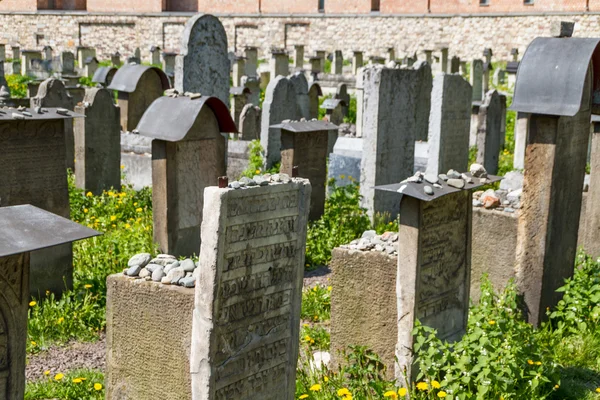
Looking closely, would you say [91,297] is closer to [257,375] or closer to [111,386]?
[111,386]

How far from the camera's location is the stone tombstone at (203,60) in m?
10.7

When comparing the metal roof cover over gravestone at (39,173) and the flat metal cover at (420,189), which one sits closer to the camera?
the flat metal cover at (420,189)

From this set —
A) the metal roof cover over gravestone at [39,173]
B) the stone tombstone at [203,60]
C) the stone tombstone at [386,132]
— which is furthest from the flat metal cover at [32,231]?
the stone tombstone at [203,60]

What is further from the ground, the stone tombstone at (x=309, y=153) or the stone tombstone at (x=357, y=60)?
the stone tombstone at (x=357, y=60)

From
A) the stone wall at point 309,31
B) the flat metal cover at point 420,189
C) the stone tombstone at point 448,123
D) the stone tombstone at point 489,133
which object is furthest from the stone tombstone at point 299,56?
the flat metal cover at point 420,189

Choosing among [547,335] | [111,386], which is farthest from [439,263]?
[111,386]

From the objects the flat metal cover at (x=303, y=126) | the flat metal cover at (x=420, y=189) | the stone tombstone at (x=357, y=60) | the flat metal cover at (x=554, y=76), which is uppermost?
the flat metal cover at (x=554, y=76)

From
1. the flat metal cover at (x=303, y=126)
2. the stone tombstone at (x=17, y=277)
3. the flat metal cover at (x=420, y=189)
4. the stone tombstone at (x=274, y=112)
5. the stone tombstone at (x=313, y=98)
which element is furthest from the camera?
the stone tombstone at (x=313, y=98)

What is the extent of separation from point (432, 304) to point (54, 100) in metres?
9.27

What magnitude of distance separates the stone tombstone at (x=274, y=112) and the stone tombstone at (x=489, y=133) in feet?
10.1

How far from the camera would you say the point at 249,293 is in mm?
4551

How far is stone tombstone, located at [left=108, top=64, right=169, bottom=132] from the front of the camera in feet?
47.3

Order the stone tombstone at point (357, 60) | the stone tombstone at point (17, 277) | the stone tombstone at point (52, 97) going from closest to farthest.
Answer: the stone tombstone at point (17, 277) → the stone tombstone at point (52, 97) → the stone tombstone at point (357, 60)

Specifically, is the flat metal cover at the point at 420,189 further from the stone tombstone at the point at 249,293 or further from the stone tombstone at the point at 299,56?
the stone tombstone at the point at 299,56
